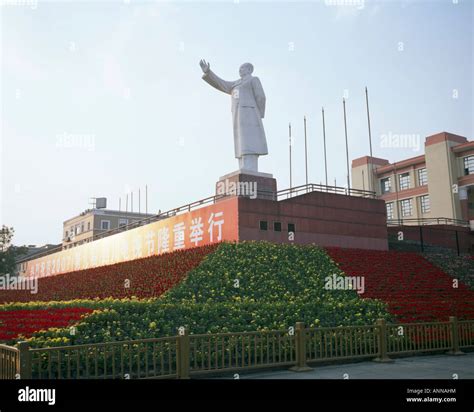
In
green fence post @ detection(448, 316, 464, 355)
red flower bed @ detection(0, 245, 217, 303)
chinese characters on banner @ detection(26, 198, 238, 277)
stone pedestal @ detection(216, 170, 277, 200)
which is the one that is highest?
stone pedestal @ detection(216, 170, 277, 200)

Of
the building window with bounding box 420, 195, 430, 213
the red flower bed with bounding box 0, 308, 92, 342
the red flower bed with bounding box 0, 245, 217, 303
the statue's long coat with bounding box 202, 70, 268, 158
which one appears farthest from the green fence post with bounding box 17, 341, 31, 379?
the building window with bounding box 420, 195, 430, 213

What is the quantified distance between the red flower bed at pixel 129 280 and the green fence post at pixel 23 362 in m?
9.78

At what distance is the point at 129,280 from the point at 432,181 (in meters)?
31.8

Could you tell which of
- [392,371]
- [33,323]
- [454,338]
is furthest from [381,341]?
[33,323]

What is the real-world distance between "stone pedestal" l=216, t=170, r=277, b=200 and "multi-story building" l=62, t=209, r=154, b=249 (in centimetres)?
3950

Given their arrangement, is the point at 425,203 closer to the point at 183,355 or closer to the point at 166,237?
the point at 166,237

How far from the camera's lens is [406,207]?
48.8 m

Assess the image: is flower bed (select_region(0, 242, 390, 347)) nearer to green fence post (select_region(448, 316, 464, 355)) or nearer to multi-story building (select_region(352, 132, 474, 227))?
green fence post (select_region(448, 316, 464, 355))

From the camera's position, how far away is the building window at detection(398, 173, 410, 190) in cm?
4884

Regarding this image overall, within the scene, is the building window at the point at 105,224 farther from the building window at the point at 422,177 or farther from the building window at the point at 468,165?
the building window at the point at 468,165

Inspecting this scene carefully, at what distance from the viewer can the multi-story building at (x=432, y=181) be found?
4294 centimetres

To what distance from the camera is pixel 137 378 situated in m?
8.72
